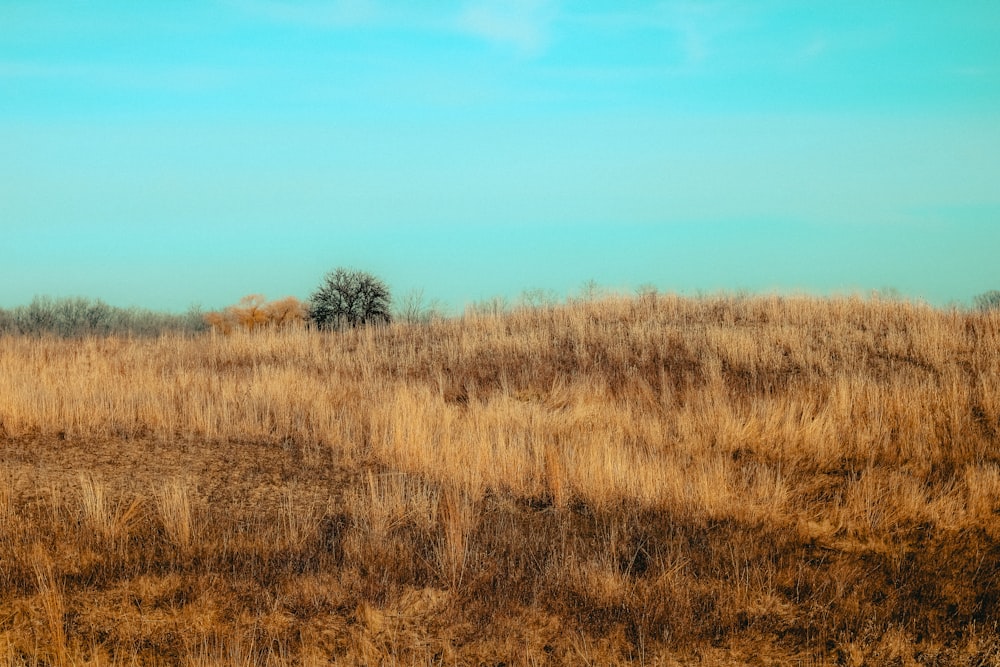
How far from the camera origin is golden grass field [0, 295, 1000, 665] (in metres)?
5.15

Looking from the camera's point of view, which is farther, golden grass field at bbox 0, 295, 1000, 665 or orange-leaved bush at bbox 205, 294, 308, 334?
orange-leaved bush at bbox 205, 294, 308, 334

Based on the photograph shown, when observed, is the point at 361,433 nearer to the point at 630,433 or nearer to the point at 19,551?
the point at 630,433

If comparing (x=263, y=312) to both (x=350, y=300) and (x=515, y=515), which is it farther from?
(x=515, y=515)

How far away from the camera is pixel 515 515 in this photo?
7.49m

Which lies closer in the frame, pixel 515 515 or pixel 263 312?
pixel 515 515

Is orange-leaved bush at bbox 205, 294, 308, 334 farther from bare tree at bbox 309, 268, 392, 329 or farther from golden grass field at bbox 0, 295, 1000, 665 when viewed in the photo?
golden grass field at bbox 0, 295, 1000, 665

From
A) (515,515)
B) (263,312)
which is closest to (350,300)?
(263,312)

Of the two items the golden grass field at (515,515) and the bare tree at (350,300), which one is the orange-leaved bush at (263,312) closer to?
the bare tree at (350,300)

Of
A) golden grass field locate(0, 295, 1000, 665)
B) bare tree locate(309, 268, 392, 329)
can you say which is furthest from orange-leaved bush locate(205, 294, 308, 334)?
golden grass field locate(0, 295, 1000, 665)

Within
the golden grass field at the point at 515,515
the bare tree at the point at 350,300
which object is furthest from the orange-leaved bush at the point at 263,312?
the golden grass field at the point at 515,515

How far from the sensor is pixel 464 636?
516cm

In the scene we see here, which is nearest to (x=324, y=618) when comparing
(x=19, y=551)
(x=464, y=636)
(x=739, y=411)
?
(x=464, y=636)

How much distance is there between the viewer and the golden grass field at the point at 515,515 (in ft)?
16.9

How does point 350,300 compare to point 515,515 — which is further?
point 350,300
